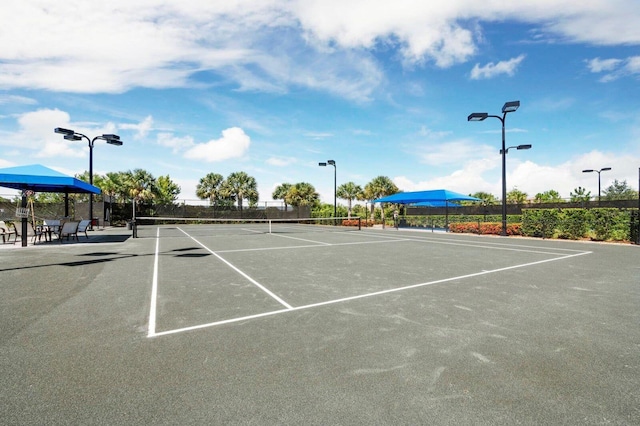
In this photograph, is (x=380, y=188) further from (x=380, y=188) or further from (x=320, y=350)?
(x=320, y=350)

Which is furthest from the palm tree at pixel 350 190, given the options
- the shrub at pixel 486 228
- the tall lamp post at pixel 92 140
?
the tall lamp post at pixel 92 140

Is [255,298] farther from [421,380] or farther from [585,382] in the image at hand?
[585,382]

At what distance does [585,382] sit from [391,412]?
6.35 feet

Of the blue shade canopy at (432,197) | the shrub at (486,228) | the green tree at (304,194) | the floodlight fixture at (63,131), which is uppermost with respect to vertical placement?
the floodlight fixture at (63,131)

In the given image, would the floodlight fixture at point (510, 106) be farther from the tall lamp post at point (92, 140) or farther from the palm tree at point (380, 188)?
the palm tree at point (380, 188)

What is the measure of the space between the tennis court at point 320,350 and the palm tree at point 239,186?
152ft

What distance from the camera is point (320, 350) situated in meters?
3.63

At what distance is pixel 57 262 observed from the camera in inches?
376

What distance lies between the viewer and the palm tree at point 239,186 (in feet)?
174

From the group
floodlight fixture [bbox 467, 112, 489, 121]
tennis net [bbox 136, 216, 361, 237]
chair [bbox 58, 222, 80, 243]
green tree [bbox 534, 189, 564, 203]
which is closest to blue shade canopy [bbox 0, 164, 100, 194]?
chair [bbox 58, 222, 80, 243]

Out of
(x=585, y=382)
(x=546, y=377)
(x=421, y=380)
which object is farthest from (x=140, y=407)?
(x=585, y=382)

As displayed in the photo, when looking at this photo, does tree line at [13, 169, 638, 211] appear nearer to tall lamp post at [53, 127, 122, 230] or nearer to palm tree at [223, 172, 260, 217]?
palm tree at [223, 172, 260, 217]

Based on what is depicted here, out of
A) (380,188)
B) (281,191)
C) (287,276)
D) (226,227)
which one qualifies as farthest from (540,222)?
(281,191)

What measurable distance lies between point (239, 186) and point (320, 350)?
51.9 metres
